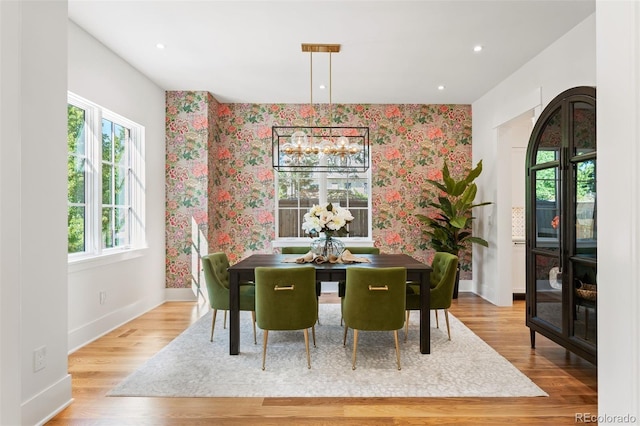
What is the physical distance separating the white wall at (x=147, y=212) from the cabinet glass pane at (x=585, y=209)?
4173mm

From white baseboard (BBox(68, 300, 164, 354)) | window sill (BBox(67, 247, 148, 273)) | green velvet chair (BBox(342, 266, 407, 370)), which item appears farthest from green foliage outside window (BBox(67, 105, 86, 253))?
green velvet chair (BBox(342, 266, 407, 370))

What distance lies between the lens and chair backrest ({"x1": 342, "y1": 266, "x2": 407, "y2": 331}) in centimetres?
288

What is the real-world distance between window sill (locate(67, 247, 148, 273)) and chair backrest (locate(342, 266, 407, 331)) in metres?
2.48

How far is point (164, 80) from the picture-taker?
4.96m

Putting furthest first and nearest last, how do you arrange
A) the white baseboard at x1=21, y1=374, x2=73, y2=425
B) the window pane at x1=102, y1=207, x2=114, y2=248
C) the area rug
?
the window pane at x1=102, y1=207, x2=114, y2=248 < the area rug < the white baseboard at x1=21, y1=374, x2=73, y2=425

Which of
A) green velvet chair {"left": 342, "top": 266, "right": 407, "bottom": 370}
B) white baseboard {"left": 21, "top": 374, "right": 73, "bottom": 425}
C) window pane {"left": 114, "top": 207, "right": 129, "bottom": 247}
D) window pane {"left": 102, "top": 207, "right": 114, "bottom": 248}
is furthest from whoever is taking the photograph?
window pane {"left": 114, "top": 207, "right": 129, "bottom": 247}

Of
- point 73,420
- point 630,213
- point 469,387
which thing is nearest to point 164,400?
point 73,420

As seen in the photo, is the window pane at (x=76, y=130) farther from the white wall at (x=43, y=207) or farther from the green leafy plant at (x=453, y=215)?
the green leafy plant at (x=453, y=215)

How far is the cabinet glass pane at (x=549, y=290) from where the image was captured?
10.0 feet

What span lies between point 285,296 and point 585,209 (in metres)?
2.28

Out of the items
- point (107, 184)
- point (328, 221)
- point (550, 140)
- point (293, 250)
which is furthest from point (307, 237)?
point (550, 140)

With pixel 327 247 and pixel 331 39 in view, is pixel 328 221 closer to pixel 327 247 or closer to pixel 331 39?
pixel 327 247

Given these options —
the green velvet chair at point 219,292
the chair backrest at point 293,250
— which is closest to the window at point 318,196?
the chair backrest at point 293,250

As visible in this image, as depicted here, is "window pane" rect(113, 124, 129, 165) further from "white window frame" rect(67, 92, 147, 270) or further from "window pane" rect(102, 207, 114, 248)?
"window pane" rect(102, 207, 114, 248)
